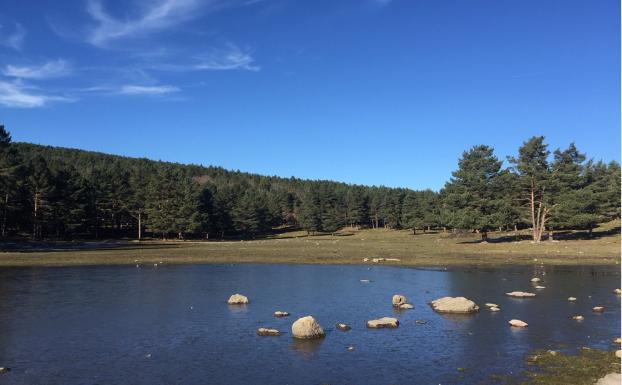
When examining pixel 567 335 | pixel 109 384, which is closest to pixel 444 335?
pixel 567 335

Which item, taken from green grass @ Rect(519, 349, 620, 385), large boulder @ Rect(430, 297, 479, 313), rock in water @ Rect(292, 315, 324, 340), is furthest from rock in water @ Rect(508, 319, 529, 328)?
rock in water @ Rect(292, 315, 324, 340)

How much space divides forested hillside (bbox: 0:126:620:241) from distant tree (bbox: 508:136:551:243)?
0.60 ft

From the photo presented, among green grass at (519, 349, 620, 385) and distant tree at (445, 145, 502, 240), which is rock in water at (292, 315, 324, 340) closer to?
green grass at (519, 349, 620, 385)

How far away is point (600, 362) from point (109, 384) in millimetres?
19288

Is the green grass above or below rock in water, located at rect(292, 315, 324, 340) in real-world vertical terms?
below

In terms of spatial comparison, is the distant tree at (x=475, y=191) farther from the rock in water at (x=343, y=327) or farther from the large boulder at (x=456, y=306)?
the rock in water at (x=343, y=327)

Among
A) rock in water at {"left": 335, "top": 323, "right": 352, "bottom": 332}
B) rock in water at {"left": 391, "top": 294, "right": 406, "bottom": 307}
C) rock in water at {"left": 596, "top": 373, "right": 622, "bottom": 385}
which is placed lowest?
rock in water at {"left": 335, "top": 323, "right": 352, "bottom": 332}

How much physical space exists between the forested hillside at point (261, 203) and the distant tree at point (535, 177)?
18cm

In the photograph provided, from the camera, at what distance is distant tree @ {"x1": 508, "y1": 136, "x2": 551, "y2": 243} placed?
91.7 metres

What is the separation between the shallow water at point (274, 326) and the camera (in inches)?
794

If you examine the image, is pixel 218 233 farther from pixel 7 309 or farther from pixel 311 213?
pixel 7 309

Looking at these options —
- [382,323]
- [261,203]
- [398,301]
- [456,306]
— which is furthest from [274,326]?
[261,203]

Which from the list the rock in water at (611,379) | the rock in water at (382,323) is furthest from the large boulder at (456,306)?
the rock in water at (611,379)

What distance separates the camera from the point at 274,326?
28.3 m
